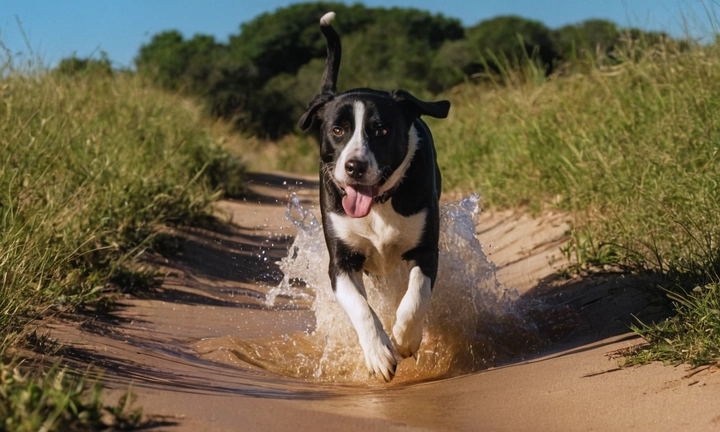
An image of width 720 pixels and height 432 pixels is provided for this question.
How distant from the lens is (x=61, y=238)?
5.41m

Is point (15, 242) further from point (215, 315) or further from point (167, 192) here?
point (167, 192)

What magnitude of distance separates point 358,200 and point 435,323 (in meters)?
1.09

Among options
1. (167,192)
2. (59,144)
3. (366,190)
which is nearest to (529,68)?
(167,192)

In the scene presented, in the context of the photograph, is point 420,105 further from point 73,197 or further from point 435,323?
point 73,197

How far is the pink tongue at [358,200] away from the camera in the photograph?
15.4 ft

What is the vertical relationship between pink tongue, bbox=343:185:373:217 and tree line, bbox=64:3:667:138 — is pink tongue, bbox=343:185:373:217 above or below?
below

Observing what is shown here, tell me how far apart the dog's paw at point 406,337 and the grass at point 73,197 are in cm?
149

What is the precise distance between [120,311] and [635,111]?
4324mm

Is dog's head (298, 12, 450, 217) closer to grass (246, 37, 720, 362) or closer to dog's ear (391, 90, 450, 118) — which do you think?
dog's ear (391, 90, 450, 118)

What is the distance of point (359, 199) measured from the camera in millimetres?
4711

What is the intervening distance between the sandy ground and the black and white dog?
0.41m

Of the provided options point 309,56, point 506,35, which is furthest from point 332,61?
point 309,56

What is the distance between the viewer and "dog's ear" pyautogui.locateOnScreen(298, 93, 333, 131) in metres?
5.04

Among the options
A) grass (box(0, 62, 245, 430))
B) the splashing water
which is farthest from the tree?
the splashing water
